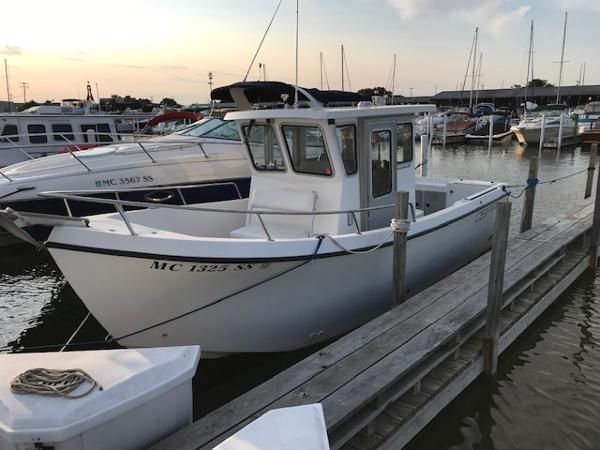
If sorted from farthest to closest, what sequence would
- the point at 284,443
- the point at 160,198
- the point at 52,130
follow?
the point at 52,130 → the point at 160,198 → the point at 284,443

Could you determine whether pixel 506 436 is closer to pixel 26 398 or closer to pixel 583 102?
pixel 26 398

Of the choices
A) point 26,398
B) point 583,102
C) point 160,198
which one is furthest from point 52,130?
point 583,102

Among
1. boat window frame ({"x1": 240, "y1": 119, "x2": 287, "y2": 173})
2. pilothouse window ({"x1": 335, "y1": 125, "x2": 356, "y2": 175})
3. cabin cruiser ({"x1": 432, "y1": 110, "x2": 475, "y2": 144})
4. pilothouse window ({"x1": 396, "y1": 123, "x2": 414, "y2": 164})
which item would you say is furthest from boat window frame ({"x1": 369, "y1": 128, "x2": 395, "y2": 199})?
cabin cruiser ({"x1": 432, "y1": 110, "x2": 475, "y2": 144})

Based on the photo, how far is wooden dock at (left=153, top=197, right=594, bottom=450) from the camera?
3.61 m

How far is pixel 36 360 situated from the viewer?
3340 millimetres

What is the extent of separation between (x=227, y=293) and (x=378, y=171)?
2.67m

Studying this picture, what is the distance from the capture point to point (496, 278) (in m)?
5.04

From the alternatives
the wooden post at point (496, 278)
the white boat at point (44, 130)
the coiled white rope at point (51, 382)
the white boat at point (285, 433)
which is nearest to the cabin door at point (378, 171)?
the wooden post at point (496, 278)

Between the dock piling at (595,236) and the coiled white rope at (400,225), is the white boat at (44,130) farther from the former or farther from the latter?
the dock piling at (595,236)

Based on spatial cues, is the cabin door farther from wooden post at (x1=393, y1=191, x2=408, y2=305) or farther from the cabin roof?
wooden post at (x1=393, y1=191, x2=408, y2=305)

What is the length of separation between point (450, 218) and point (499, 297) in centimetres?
208

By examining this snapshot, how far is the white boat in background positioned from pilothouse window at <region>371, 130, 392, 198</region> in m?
3.49

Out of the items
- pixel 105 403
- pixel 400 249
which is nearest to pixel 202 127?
pixel 400 249

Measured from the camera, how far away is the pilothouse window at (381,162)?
6316mm
